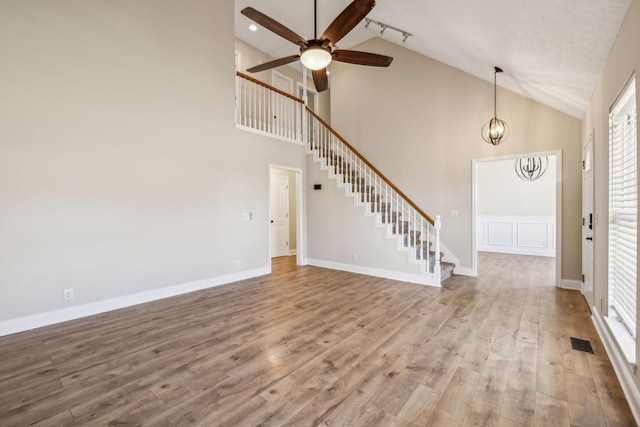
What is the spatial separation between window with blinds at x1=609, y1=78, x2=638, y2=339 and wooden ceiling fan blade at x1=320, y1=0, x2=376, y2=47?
213 cm

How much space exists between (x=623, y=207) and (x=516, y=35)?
77.0 inches

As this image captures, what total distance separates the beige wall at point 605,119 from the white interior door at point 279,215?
6215 millimetres

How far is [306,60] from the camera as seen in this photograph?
10.4 ft

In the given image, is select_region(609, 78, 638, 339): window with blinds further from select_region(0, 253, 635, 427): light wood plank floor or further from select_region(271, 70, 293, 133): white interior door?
select_region(271, 70, 293, 133): white interior door

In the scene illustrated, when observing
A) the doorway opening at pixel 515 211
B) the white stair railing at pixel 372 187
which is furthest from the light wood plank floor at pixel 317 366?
the doorway opening at pixel 515 211

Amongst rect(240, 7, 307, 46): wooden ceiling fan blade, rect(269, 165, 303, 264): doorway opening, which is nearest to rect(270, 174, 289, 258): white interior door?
rect(269, 165, 303, 264): doorway opening

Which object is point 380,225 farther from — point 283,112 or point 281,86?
point 281,86

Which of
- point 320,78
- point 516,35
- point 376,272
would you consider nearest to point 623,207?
point 516,35

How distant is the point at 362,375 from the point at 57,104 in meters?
4.38

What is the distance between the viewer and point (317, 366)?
7.80 feet

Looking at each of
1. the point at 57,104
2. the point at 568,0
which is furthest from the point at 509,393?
the point at 57,104

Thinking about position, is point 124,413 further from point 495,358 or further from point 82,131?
point 82,131

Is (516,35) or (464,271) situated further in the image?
(464,271)

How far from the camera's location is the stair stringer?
4875 millimetres
